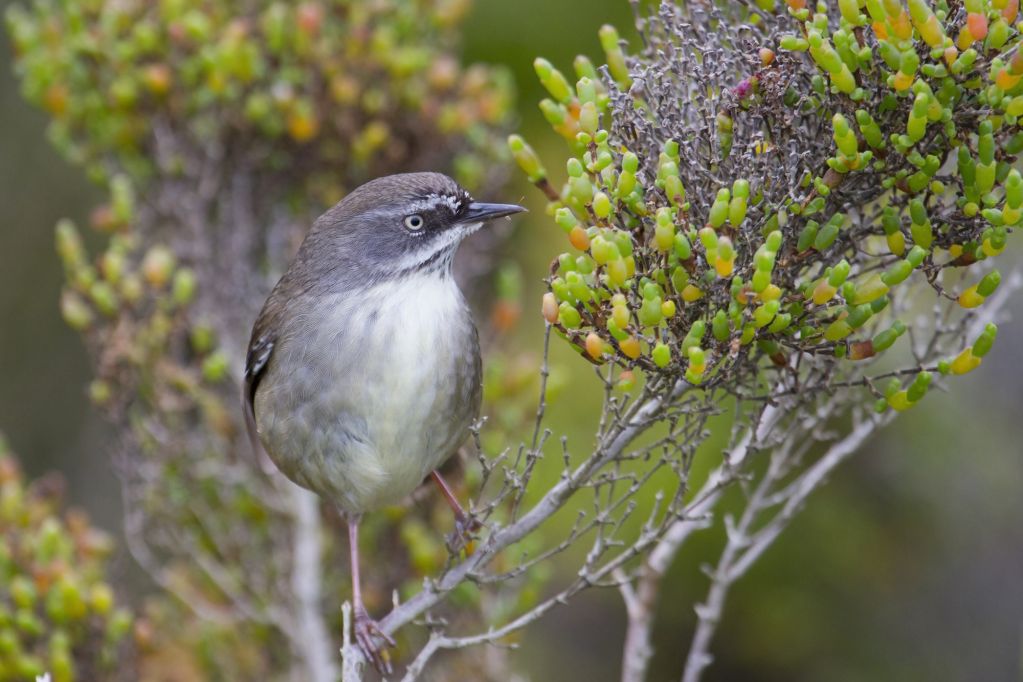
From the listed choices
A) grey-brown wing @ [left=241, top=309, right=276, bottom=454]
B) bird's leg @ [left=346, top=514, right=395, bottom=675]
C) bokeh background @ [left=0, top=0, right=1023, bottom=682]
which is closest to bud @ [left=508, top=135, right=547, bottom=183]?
grey-brown wing @ [left=241, top=309, right=276, bottom=454]

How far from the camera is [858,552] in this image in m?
6.50

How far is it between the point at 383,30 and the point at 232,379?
1576mm

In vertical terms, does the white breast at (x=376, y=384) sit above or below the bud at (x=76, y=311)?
below

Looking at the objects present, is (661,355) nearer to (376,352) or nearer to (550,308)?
(550,308)

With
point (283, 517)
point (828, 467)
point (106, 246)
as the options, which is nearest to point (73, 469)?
point (106, 246)

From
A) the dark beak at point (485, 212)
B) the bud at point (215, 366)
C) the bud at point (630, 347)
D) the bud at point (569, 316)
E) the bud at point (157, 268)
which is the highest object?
the bud at point (157, 268)

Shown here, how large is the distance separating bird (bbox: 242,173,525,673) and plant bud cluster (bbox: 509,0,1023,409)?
0.78 meters

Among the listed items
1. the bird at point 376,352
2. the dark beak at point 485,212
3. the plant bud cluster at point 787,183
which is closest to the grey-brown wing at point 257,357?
the bird at point 376,352

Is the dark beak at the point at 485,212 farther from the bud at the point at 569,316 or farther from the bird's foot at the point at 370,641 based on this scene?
the bird's foot at the point at 370,641

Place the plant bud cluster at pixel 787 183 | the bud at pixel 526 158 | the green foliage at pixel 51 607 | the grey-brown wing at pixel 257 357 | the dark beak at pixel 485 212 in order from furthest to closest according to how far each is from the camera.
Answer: the green foliage at pixel 51 607 → the grey-brown wing at pixel 257 357 → the dark beak at pixel 485 212 → the bud at pixel 526 158 → the plant bud cluster at pixel 787 183

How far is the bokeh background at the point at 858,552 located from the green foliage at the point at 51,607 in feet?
5.10

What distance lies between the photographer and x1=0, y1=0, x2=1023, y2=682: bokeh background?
6449 millimetres

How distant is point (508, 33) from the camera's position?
23.0 feet

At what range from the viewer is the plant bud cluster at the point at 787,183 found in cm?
264
